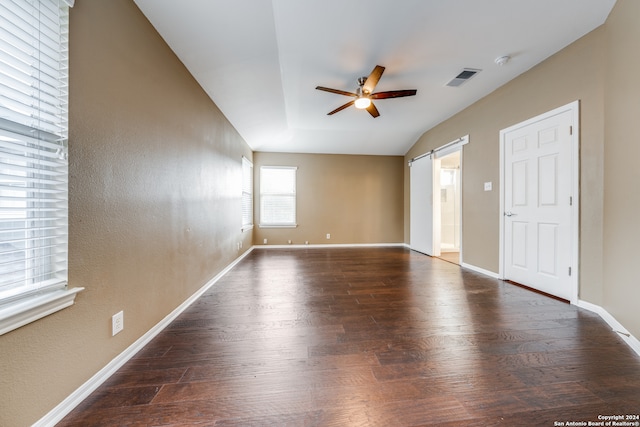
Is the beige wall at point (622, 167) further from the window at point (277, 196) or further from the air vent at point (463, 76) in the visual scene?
the window at point (277, 196)

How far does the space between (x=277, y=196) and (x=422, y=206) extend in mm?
3491

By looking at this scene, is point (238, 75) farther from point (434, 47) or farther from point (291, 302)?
point (291, 302)

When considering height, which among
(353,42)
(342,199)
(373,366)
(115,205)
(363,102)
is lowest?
(373,366)

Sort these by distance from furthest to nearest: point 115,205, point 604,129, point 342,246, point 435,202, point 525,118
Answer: point 342,246
point 435,202
point 525,118
point 604,129
point 115,205

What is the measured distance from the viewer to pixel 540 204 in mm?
2727

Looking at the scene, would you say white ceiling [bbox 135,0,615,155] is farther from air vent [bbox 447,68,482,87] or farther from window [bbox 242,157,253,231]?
window [bbox 242,157,253,231]

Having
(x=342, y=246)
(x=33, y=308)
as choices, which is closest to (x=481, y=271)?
(x=342, y=246)

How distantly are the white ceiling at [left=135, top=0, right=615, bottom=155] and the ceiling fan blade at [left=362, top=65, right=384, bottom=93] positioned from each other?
0.16 meters

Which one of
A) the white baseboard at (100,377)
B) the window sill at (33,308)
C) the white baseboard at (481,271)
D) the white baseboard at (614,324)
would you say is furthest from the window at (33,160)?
the white baseboard at (481,271)

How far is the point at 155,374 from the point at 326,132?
475 centimetres

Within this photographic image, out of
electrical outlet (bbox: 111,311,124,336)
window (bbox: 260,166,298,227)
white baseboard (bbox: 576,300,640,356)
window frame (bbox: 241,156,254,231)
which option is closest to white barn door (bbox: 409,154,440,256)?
white baseboard (bbox: 576,300,640,356)

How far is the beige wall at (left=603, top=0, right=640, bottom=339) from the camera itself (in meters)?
1.71

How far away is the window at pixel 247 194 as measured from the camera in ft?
15.8

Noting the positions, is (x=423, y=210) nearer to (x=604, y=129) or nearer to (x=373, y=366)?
(x=604, y=129)
